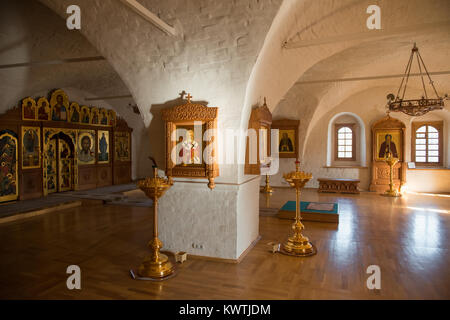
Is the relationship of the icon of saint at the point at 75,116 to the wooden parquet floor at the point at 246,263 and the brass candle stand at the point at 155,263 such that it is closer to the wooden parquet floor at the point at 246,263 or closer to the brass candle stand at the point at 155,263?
the wooden parquet floor at the point at 246,263

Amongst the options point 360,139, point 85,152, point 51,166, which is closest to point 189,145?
point 51,166

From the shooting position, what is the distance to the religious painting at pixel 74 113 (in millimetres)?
11281

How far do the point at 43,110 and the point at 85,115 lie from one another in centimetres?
181

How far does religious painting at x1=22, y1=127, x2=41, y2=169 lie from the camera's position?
9.58 m

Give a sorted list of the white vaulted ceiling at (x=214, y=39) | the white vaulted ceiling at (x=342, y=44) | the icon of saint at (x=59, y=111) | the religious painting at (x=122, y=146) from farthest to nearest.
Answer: the religious painting at (x=122, y=146) → the icon of saint at (x=59, y=111) → the white vaulted ceiling at (x=342, y=44) → the white vaulted ceiling at (x=214, y=39)

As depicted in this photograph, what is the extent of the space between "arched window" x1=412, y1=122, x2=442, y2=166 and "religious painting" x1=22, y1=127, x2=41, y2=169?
1367 centimetres

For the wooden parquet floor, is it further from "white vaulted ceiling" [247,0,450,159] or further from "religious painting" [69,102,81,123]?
"religious painting" [69,102,81,123]

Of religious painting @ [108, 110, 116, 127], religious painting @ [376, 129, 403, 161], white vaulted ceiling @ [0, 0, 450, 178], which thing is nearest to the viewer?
white vaulted ceiling @ [0, 0, 450, 178]

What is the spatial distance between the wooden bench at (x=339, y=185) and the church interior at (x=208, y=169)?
193cm

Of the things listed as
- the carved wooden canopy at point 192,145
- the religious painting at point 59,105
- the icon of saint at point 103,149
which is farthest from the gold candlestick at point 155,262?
the icon of saint at point 103,149

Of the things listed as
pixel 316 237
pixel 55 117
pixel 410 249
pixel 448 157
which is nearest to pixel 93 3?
pixel 316 237

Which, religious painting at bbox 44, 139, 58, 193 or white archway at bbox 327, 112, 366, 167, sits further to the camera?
white archway at bbox 327, 112, 366, 167

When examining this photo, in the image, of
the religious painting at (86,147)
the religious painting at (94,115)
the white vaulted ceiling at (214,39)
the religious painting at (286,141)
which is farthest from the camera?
the religious painting at (286,141)

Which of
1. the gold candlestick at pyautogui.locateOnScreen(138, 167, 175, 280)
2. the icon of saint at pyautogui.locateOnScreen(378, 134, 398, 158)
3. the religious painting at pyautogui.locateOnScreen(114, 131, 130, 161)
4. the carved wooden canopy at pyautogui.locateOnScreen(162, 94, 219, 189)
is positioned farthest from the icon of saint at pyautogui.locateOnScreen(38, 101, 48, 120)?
the icon of saint at pyautogui.locateOnScreen(378, 134, 398, 158)
